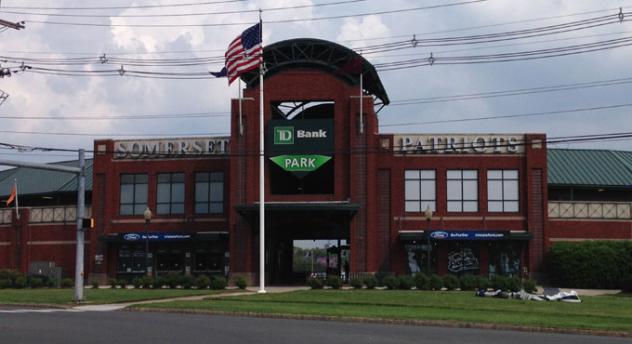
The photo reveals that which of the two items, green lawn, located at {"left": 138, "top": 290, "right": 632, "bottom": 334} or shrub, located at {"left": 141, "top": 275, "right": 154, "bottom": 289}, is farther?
shrub, located at {"left": 141, "top": 275, "right": 154, "bottom": 289}

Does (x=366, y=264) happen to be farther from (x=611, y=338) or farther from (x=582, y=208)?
(x=611, y=338)

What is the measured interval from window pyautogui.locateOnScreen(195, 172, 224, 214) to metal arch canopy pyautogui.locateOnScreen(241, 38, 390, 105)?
7.08 meters

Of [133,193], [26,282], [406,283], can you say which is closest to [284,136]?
[133,193]

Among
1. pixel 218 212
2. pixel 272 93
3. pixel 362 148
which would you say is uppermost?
pixel 272 93

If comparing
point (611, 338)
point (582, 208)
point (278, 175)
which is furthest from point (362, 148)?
point (611, 338)

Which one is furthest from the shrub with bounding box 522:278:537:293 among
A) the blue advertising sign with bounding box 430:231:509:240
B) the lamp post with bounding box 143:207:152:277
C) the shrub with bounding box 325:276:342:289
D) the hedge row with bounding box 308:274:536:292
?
the lamp post with bounding box 143:207:152:277

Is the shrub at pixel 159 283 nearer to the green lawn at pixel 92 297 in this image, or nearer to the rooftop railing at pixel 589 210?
the green lawn at pixel 92 297

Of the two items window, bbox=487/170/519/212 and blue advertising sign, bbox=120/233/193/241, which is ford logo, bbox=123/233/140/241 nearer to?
blue advertising sign, bbox=120/233/193/241

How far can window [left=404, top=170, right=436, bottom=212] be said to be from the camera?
54219 millimetres

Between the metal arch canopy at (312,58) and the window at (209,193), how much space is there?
708cm

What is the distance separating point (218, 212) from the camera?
2211 inches

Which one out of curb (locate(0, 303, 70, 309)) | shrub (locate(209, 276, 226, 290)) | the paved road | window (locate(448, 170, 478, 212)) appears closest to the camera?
the paved road

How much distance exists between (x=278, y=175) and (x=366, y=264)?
8.83m

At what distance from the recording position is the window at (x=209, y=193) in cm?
5619
